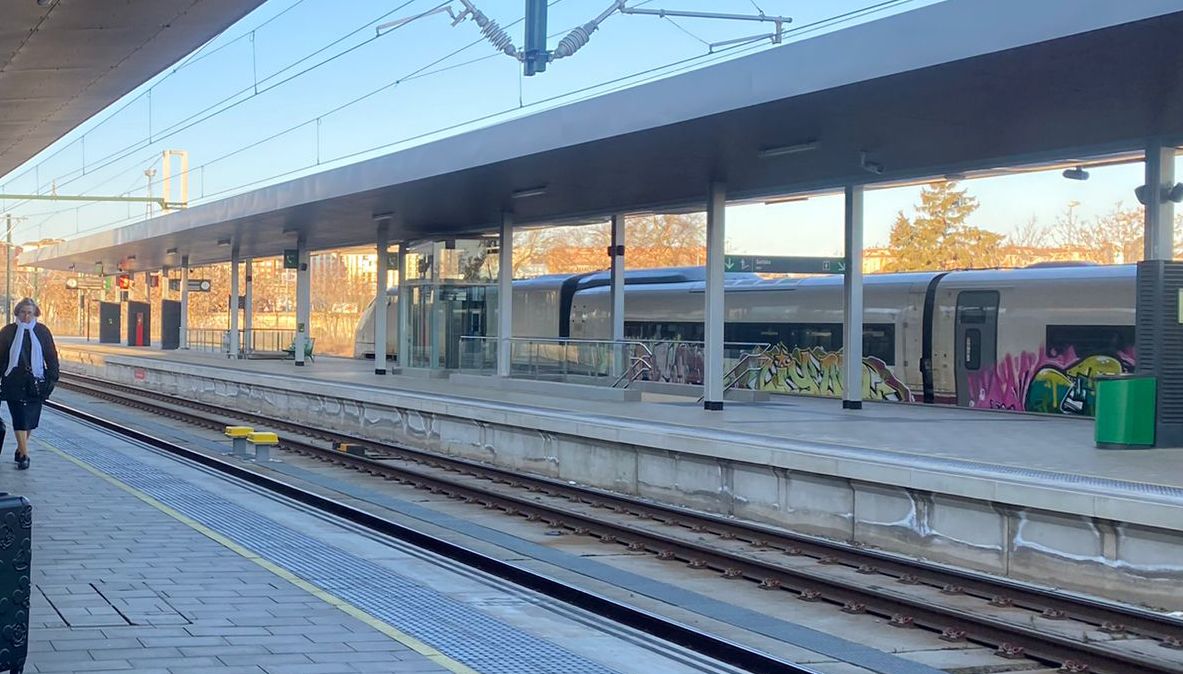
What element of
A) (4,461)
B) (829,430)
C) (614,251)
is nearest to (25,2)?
(4,461)

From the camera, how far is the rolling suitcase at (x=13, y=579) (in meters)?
5.02

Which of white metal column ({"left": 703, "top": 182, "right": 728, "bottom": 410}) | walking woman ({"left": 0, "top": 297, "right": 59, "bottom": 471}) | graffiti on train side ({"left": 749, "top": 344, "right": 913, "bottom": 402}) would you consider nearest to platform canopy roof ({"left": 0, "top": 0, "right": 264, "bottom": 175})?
walking woman ({"left": 0, "top": 297, "right": 59, "bottom": 471})

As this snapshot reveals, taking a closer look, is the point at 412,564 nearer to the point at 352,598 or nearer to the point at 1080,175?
the point at 352,598

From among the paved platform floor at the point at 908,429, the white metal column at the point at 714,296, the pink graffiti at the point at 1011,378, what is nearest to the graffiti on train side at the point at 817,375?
the paved platform floor at the point at 908,429

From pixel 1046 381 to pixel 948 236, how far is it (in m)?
41.2

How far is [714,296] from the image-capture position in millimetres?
19922

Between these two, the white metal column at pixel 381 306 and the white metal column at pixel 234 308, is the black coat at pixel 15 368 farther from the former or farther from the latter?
the white metal column at pixel 234 308

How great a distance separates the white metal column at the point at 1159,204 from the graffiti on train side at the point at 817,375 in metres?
9.38

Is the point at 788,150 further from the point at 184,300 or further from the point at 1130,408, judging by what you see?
the point at 184,300

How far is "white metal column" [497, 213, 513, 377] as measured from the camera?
25803 millimetres

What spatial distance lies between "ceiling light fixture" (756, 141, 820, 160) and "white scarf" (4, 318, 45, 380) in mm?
9346

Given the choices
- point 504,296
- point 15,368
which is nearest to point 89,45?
point 15,368

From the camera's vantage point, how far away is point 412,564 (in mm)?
8914

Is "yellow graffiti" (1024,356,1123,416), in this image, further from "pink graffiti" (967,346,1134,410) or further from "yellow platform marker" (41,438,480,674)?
"yellow platform marker" (41,438,480,674)
